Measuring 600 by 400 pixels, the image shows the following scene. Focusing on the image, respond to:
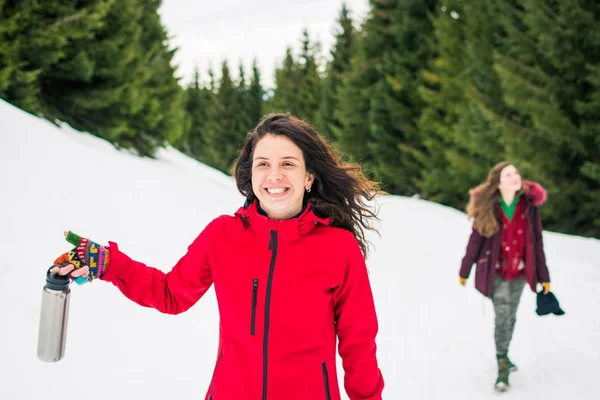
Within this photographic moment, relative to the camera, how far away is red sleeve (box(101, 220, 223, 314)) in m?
2.36

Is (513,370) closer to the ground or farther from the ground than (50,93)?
closer to the ground

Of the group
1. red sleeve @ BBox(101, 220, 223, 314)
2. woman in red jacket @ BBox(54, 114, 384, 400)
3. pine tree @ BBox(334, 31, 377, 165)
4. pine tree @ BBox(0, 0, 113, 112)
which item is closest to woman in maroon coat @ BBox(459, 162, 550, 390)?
woman in red jacket @ BBox(54, 114, 384, 400)

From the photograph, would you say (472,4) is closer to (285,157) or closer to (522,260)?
(522,260)

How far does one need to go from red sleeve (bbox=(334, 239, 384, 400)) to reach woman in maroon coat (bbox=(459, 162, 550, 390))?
326cm

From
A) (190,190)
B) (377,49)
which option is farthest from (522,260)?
(377,49)

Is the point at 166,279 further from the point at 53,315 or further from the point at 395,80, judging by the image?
the point at 395,80

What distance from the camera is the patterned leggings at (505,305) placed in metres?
5.09

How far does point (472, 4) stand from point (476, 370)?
54.1ft

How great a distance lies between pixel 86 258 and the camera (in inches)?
89.1

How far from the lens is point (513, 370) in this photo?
5.42 metres

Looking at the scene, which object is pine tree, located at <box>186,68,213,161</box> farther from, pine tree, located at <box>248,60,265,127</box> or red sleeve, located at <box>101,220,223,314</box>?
red sleeve, located at <box>101,220,223,314</box>

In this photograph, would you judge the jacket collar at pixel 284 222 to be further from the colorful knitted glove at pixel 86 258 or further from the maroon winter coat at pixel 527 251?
the maroon winter coat at pixel 527 251

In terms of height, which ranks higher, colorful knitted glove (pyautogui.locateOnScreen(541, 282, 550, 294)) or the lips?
the lips

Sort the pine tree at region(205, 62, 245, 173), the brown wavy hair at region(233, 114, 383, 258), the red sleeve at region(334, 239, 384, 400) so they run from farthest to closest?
the pine tree at region(205, 62, 245, 173) → the brown wavy hair at region(233, 114, 383, 258) → the red sleeve at region(334, 239, 384, 400)
